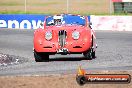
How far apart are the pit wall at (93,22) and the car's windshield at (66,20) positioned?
16445 millimetres

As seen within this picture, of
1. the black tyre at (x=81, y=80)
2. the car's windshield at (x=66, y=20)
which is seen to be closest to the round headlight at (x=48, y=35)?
the car's windshield at (x=66, y=20)

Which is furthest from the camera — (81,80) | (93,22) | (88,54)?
(93,22)

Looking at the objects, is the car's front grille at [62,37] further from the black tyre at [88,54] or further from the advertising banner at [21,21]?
the advertising banner at [21,21]

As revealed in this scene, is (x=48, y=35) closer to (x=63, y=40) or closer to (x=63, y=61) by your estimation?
(x=63, y=40)

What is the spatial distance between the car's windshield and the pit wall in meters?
16.4

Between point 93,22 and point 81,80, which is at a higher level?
point 81,80

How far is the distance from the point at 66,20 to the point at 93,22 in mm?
17369

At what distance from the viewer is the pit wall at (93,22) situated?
3528 centimetres

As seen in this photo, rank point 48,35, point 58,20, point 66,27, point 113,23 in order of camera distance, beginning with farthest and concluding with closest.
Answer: point 113,23 < point 58,20 < point 66,27 < point 48,35

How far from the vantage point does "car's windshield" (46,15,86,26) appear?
18.5 meters

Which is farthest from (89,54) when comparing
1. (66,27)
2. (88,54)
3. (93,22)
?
(93,22)

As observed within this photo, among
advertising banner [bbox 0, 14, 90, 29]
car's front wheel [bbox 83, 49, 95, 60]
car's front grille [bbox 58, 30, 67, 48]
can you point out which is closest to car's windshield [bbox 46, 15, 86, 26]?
car's front grille [bbox 58, 30, 67, 48]

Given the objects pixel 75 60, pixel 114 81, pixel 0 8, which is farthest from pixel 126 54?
pixel 0 8

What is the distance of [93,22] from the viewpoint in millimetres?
36062
